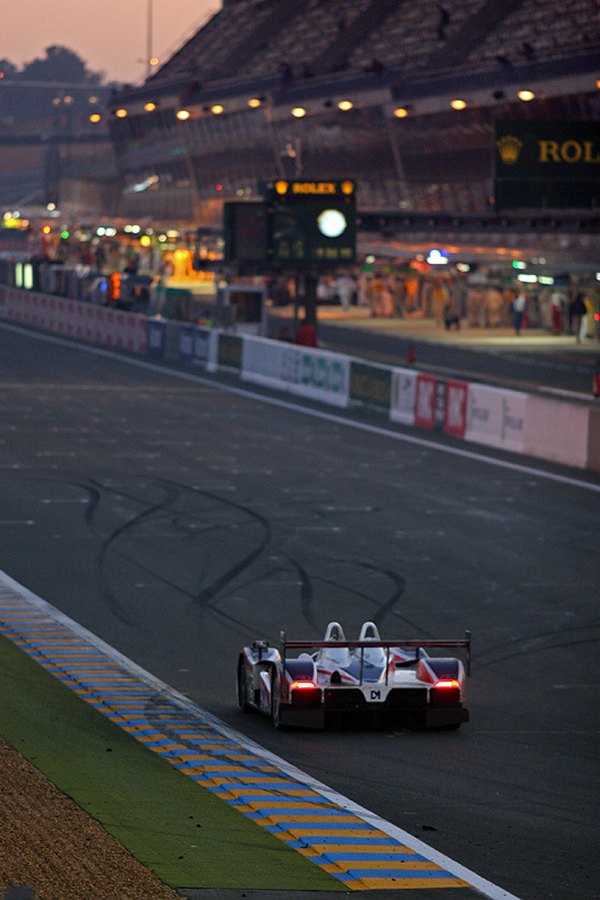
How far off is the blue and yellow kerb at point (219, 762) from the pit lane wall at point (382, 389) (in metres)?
18.6

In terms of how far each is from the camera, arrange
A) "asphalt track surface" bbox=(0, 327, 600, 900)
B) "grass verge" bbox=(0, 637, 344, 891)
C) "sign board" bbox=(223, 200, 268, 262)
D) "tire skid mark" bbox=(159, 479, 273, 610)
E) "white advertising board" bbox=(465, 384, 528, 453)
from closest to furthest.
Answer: "grass verge" bbox=(0, 637, 344, 891) → "asphalt track surface" bbox=(0, 327, 600, 900) → "tire skid mark" bbox=(159, 479, 273, 610) → "white advertising board" bbox=(465, 384, 528, 453) → "sign board" bbox=(223, 200, 268, 262)

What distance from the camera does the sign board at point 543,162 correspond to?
1804 inches

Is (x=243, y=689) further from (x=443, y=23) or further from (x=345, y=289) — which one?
(x=345, y=289)

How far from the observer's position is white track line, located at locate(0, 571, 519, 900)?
10.9 metres

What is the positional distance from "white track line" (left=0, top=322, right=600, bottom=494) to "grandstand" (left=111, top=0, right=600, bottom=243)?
44.3 ft

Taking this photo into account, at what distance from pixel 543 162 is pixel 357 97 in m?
41.7

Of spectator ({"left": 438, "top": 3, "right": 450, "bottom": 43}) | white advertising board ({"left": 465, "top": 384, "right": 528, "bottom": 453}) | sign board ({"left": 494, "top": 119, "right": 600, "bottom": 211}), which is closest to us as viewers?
white advertising board ({"left": 465, "top": 384, "right": 528, "bottom": 453})

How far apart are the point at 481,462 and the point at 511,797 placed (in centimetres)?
2383

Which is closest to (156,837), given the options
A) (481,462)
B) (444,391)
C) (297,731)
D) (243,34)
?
(297,731)

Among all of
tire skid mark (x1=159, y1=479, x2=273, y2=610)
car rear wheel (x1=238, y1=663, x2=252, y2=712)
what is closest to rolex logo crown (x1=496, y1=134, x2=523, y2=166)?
tire skid mark (x1=159, y1=479, x2=273, y2=610)

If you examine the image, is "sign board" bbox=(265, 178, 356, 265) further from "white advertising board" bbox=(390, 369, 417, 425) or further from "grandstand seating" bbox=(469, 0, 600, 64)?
"grandstand seating" bbox=(469, 0, 600, 64)

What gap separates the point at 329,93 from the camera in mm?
90312

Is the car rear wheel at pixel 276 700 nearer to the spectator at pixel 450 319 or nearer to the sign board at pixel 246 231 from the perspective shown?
the sign board at pixel 246 231

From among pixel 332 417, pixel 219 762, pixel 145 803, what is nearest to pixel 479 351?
pixel 332 417
